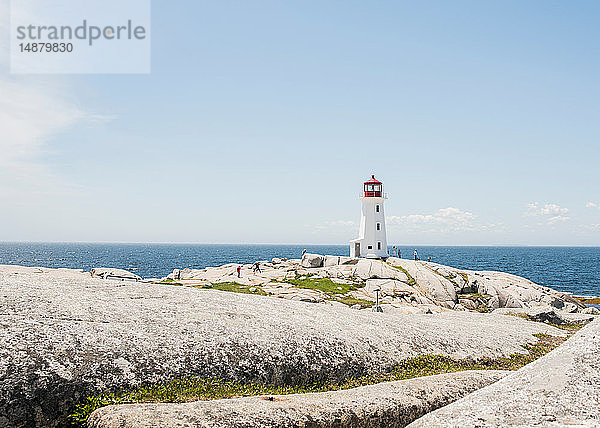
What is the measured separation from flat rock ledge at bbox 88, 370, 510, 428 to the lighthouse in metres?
52.1

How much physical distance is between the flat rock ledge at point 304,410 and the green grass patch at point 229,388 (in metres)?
0.89

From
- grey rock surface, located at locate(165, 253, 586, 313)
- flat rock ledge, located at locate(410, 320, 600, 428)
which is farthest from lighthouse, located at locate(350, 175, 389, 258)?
flat rock ledge, located at locate(410, 320, 600, 428)

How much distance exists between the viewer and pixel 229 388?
36.8ft

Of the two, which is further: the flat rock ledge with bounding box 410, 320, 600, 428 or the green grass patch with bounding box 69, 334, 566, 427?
the green grass patch with bounding box 69, 334, 566, 427

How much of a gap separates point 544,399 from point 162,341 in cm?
879

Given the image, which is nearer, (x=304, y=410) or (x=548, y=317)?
(x=304, y=410)

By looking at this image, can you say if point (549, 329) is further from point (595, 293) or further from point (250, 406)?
point (595, 293)

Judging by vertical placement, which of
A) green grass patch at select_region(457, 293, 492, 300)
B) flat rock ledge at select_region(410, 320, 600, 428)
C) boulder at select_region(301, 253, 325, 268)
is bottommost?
green grass patch at select_region(457, 293, 492, 300)

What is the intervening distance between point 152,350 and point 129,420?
321 cm

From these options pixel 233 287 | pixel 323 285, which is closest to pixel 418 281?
pixel 323 285

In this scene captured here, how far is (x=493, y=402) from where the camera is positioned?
7227 millimetres

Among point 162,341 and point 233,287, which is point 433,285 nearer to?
point 233,287

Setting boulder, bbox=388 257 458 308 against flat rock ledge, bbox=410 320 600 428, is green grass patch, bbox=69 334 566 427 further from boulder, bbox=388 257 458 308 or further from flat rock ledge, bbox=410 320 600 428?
boulder, bbox=388 257 458 308

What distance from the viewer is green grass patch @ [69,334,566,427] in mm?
9789
